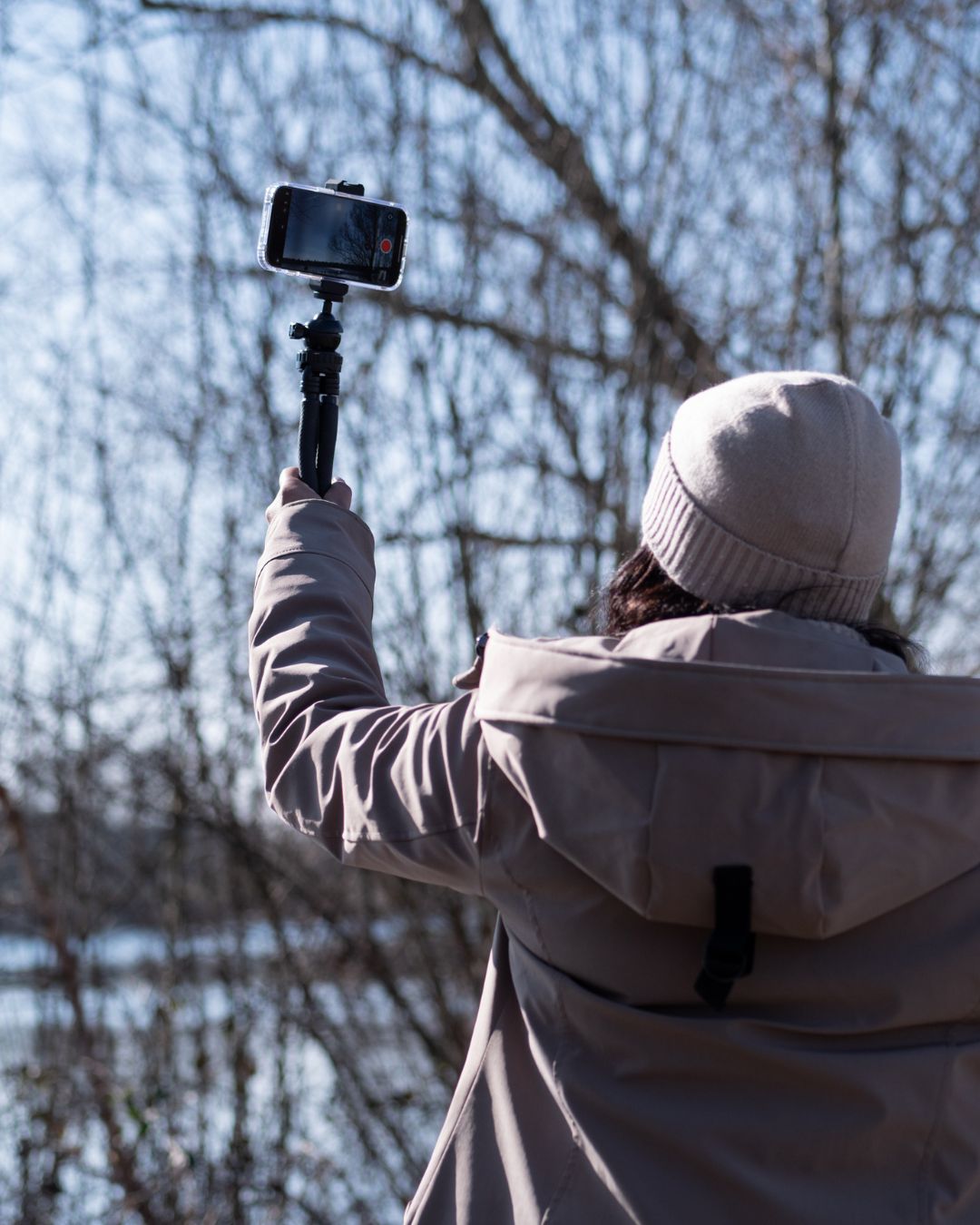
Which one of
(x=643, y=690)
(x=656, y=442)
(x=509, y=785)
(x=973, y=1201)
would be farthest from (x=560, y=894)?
(x=656, y=442)

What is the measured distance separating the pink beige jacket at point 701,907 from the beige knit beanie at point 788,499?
0.09m

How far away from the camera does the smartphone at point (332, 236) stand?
1498 millimetres

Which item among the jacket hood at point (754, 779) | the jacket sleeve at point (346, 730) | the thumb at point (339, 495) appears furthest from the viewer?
the thumb at point (339, 495)

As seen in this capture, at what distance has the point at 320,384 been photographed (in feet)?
5.00

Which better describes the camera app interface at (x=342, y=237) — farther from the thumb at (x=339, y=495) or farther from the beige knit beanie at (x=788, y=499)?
the beige knit beanie at (x=788, y=499)

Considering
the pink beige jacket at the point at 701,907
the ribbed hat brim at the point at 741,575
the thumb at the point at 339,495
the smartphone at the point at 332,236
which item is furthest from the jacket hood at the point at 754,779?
the smartphone at the point at 332,236

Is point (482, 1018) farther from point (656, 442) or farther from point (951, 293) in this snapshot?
point (951, 293)

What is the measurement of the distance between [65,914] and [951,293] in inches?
133

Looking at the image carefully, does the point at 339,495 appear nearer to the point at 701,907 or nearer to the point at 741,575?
the point at 741,575

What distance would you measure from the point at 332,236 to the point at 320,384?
0.17 metres

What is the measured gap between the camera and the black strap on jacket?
37.7 inches

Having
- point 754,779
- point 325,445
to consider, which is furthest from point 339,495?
point 754,779

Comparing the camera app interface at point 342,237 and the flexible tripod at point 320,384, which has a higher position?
the camera app interface at point 342,237

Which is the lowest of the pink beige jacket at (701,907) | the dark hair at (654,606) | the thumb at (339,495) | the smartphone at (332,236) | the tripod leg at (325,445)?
the pink beige jacket at (701,907)
